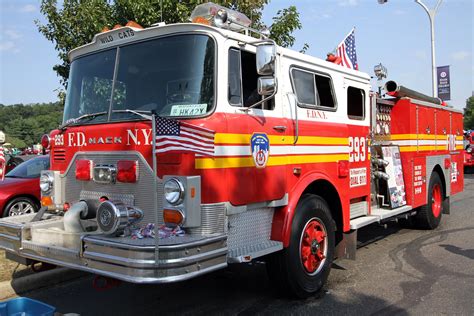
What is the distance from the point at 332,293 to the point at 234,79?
258 centimetres

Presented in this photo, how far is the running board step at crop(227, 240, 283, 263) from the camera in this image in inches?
A: 145

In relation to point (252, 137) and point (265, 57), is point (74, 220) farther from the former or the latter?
point (265, 57)

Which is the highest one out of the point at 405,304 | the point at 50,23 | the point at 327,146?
the point at 50,23

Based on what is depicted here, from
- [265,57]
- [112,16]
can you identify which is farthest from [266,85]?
[112,16]

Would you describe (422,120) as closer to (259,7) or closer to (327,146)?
(327,146)

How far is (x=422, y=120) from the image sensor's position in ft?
24.3

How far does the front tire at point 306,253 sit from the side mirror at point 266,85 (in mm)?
1309

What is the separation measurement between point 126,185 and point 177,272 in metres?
1.12

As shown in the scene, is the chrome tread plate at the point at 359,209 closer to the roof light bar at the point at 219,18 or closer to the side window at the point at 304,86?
the side window at the point at 304,86

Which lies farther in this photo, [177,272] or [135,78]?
[135,78]

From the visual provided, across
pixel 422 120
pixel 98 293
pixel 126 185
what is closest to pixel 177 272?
pixel 126 185

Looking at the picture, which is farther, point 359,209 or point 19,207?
point 19,207

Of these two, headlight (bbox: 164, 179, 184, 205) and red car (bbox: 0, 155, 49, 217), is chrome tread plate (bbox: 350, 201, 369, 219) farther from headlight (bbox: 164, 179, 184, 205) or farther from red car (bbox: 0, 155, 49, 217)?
red car (bbox: 0, 155, 49, 217)

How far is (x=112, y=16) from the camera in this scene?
7977mm
